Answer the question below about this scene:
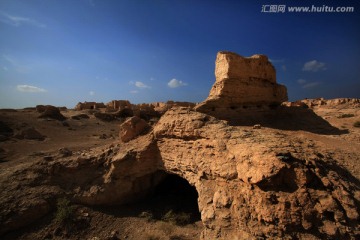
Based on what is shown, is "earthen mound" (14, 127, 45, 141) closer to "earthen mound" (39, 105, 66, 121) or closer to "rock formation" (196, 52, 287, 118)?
"earthen mound" (39, 105, 66, 121)

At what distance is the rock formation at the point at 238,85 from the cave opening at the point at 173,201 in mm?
3563

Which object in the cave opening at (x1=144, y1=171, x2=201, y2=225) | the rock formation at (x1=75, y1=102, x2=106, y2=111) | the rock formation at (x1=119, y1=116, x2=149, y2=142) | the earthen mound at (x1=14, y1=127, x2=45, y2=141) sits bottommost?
the cave opening at (x1=144, y1=171, x2=201, y2=225)

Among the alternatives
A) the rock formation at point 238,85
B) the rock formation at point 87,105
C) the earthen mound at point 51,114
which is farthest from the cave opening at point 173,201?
the rock formation at point 87,105

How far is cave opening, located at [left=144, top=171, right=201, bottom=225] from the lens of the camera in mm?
7207

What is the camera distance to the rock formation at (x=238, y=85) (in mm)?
10219

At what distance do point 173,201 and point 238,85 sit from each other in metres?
6.17

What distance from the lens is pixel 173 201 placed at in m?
8.36

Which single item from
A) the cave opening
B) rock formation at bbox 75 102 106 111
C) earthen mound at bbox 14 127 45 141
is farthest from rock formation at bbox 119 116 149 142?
rock formation at bbox 75 102 106 111

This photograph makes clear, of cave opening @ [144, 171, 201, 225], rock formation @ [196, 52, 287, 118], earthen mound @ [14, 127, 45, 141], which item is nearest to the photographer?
cave opening @ [144, 171, 201, 225]

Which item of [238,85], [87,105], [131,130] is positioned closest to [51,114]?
[87,105]

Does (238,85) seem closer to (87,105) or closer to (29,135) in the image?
(29,135)

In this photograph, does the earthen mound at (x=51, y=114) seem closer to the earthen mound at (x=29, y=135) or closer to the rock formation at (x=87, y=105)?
the earthen mound at (x=29, y=135)

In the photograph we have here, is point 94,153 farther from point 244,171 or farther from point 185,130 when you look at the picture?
point 244,171

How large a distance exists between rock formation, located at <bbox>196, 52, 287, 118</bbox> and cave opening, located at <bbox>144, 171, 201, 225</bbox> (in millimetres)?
3563
